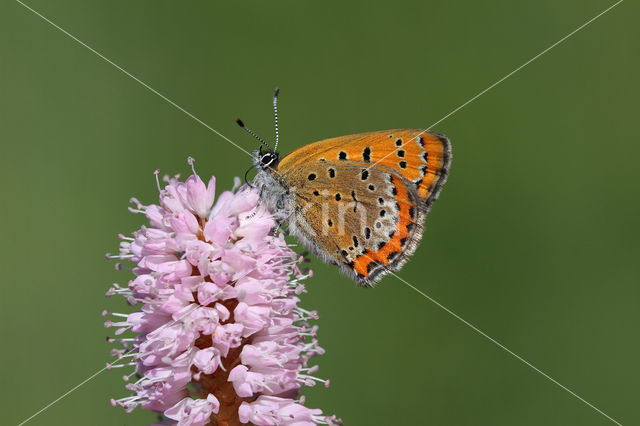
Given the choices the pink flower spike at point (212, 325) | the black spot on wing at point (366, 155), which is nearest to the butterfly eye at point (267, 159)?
the black spot on wing at point (366, 155)

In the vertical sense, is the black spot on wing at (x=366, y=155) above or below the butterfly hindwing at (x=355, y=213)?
above

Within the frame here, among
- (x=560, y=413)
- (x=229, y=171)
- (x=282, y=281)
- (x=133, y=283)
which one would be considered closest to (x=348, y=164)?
(x=282, y=281)

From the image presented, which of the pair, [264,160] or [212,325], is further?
[264,160]

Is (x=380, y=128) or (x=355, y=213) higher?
(x=380, y=128)

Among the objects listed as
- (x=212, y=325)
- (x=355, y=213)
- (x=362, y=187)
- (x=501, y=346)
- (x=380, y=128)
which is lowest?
(x=501, y=346)

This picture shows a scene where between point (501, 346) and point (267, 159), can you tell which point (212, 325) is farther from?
point (501, 346)

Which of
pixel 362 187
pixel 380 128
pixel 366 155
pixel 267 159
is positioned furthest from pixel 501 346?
Answer: pixel 267 159

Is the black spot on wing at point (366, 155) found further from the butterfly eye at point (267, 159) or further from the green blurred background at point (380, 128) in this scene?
the green blurred background at point (380, 128)

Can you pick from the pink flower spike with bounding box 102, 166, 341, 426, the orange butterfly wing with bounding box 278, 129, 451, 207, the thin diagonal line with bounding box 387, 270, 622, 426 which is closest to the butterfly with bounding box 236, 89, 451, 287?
the orange butterfly wing with bounding box 278, 129, 451, 207
